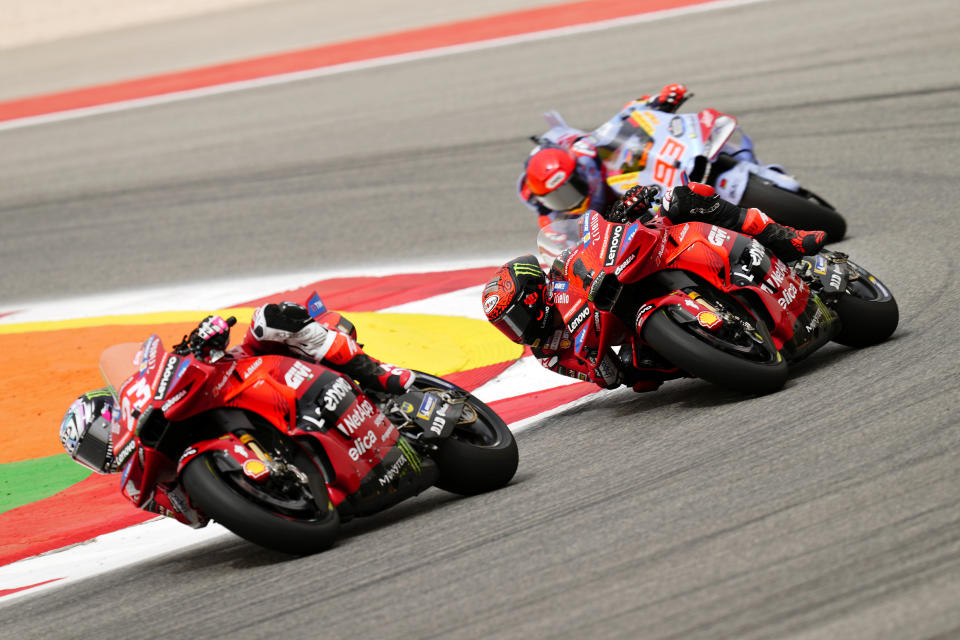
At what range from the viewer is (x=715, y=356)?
583cm

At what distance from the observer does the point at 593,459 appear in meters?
5.82

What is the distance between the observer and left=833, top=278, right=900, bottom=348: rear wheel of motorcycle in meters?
6.56

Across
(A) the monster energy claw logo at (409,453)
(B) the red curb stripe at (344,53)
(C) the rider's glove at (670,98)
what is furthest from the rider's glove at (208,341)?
(B) the red curb stripe at (344,53)

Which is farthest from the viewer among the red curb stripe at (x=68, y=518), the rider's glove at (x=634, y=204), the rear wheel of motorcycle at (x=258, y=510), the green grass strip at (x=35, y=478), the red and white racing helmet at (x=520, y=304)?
the green grass strip at (x=35, y=478)

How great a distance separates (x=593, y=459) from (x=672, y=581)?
167cm

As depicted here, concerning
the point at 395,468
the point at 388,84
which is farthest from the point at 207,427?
the point at 388,84

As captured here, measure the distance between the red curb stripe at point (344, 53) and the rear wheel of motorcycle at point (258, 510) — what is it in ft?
48.1

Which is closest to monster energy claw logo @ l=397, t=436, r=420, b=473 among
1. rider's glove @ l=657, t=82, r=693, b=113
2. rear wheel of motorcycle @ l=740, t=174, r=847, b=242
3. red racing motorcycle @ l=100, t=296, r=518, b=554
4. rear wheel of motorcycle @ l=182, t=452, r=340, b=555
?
red racing motorcycle @ l=100, t=296, r=518, b=554

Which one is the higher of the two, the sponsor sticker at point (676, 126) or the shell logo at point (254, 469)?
the shell logo at point (254, 469)

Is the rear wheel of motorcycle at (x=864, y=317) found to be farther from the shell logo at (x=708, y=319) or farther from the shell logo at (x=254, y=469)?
the shell logo at (x=254, y=469)

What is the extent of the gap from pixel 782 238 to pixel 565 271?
1136 mm

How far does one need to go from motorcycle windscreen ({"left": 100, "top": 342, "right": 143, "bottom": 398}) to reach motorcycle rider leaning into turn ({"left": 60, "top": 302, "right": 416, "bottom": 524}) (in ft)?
0.41

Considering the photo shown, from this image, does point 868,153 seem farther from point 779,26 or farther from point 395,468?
point 395,468

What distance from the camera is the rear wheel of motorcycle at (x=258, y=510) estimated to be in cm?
479
